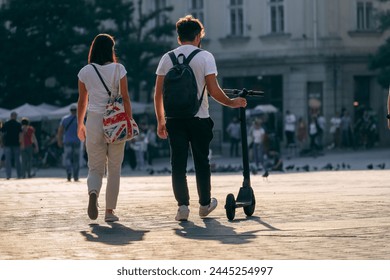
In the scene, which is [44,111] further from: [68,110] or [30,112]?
[68,110]

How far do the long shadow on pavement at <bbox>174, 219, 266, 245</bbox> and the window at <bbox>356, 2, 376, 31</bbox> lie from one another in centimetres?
5399

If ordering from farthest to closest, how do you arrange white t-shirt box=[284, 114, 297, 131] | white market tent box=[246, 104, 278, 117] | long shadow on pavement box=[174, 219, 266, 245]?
white market tent box=[246, 104, 278, 117]
white t-shirt box=[284, 114, 297, 131]
long shadow on pavement box=[174, 219, 266, 245]

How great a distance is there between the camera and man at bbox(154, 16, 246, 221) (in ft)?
45.5

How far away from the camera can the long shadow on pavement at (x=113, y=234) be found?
38.6 feet

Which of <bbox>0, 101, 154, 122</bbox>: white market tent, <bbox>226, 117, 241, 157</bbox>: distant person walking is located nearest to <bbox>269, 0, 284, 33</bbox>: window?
<bbox>226, 117, 241, 157</bbox>: distant person walking

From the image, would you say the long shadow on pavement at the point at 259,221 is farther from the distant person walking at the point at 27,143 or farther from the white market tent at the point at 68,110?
the white market tent at the point at 68,110

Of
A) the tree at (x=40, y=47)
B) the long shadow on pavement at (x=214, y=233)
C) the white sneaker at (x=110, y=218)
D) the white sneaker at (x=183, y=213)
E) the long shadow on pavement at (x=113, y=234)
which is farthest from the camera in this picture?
the tree at (x=40, y=47)

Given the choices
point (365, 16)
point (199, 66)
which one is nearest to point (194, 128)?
point (199, 66)

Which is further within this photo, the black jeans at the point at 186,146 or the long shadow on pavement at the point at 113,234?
the black jeans at the point at 186,146

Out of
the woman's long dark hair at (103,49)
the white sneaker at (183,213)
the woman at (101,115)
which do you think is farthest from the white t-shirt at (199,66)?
the white sneaker at (183,213)

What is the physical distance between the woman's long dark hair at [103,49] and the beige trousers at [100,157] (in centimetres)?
53

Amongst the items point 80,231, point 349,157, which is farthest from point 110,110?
point 349,157

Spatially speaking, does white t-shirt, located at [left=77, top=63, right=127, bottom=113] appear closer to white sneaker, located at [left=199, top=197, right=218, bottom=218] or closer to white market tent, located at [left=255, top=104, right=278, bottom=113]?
white sneaker, located at [left=199, top=197, right=218, bottom=218]
